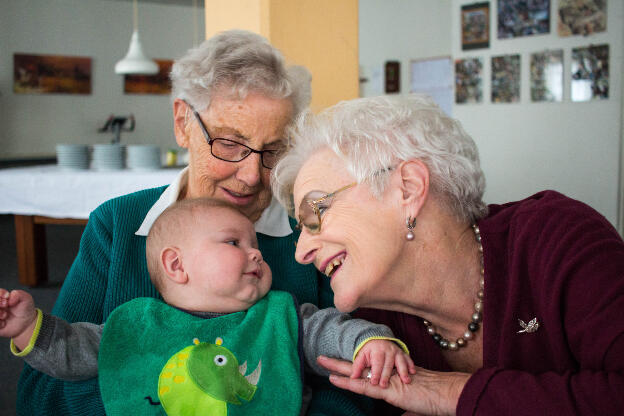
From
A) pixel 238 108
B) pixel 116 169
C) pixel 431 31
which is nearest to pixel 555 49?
pixel 431 31

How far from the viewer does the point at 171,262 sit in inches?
64.7

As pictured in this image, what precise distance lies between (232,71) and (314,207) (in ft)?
1.73

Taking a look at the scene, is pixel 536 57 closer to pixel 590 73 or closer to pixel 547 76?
pixel 547 76

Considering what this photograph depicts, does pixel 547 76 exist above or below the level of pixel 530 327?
above

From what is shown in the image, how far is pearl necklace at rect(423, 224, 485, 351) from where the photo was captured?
5.25 feet

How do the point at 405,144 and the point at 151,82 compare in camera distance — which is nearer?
the point at 405,144

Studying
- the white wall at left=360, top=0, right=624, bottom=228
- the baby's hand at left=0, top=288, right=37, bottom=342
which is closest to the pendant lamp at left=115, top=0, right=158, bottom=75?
the white wall at left=360, top=0, right=624, bottom=228

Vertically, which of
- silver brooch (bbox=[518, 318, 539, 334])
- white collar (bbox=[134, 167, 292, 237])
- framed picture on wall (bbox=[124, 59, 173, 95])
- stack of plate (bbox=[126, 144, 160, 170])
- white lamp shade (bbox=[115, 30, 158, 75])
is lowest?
silver brooch (bbox=[518, 318, 539, 334])

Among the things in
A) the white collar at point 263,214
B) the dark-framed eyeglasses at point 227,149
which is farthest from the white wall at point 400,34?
the dark-framed eyeglasses at point 227,149

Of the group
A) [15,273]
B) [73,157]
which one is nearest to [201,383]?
[73,157]

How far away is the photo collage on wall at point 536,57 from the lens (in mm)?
5258

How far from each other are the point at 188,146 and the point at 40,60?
10.1 m

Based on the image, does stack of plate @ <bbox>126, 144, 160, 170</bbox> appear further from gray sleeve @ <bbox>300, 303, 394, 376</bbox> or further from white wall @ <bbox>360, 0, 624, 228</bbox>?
gray sleeve @ <bbox>300, 303, 394, 376</bbox>

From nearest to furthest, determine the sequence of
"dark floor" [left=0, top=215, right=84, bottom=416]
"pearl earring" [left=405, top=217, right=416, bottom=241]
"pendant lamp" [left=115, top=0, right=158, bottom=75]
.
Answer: "pearl earring" [left=405, top=217, right=416, bottom=241] < "dark floor" [left=0, top=215, right=84, bottom=416] < "pendant lamp" [left=115, top=0, right=158, bottom=75]
